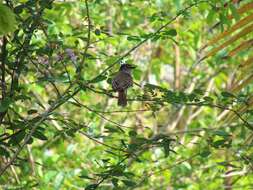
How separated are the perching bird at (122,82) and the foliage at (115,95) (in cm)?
4

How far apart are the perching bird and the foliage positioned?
0.04m

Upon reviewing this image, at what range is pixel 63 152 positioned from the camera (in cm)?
487

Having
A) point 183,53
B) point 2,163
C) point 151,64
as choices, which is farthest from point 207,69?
point 2,163

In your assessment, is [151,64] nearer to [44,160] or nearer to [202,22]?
[202,22]

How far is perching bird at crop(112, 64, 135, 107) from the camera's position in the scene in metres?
2.35

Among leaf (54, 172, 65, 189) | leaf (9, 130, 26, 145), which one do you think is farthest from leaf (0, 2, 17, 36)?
leaf (54, 172, 65, 189)

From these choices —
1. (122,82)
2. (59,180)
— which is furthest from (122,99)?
(59,180)

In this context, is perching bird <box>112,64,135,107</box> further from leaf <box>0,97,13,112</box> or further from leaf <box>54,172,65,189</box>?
leaf <box>54,172,65,189</box>

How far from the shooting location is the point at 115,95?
285 centimetres

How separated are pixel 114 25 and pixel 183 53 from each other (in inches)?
44.1

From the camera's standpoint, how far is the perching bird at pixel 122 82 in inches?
92.5

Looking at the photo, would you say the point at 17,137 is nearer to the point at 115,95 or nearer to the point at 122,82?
the point at 122,82

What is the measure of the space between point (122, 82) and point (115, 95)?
0.45 meters

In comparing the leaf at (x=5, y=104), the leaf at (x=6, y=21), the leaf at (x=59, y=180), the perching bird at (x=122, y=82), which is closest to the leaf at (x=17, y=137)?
the leaf at (x=5, y=104)
